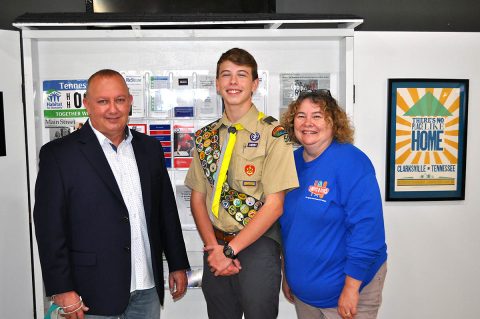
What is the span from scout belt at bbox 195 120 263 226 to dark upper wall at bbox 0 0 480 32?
4.80 ft

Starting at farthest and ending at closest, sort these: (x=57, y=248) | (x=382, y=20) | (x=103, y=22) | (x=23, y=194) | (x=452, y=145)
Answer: (x=382, y=20), (x=452, y=145), (x=23, y=194), (x=103, y=22), (x=57, y=248)

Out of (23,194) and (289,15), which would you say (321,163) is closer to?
(289,15)

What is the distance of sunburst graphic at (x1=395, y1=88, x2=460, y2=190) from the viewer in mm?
2768

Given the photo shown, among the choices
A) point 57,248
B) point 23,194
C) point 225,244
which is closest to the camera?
point 57,248

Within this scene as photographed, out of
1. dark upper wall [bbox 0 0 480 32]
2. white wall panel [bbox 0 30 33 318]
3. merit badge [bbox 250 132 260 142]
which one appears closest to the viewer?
merit badge [bbox 250 132 260 142]

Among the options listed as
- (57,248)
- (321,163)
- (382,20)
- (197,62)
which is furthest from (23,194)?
(382,20)

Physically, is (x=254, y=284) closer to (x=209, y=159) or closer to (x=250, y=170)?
(x=250, y=170)

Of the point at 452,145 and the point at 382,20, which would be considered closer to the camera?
the point at 452,145

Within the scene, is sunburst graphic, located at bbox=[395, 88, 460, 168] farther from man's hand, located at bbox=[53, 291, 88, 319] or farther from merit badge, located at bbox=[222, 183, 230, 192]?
man's hand, located at bbox=[53, 291, 88, 319]

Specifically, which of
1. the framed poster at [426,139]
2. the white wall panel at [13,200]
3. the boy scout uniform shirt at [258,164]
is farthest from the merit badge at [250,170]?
the white wall panel at [13,200]

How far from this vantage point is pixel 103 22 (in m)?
2.30

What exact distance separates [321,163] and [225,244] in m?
0.57

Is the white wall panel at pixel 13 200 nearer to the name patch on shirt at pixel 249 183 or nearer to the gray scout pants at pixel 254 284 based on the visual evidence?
the gray scout pants at pixel 254 284

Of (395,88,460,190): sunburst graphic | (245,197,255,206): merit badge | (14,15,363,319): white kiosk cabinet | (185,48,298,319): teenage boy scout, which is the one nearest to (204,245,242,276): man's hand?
(185,48,298,319): teenage boy scout
